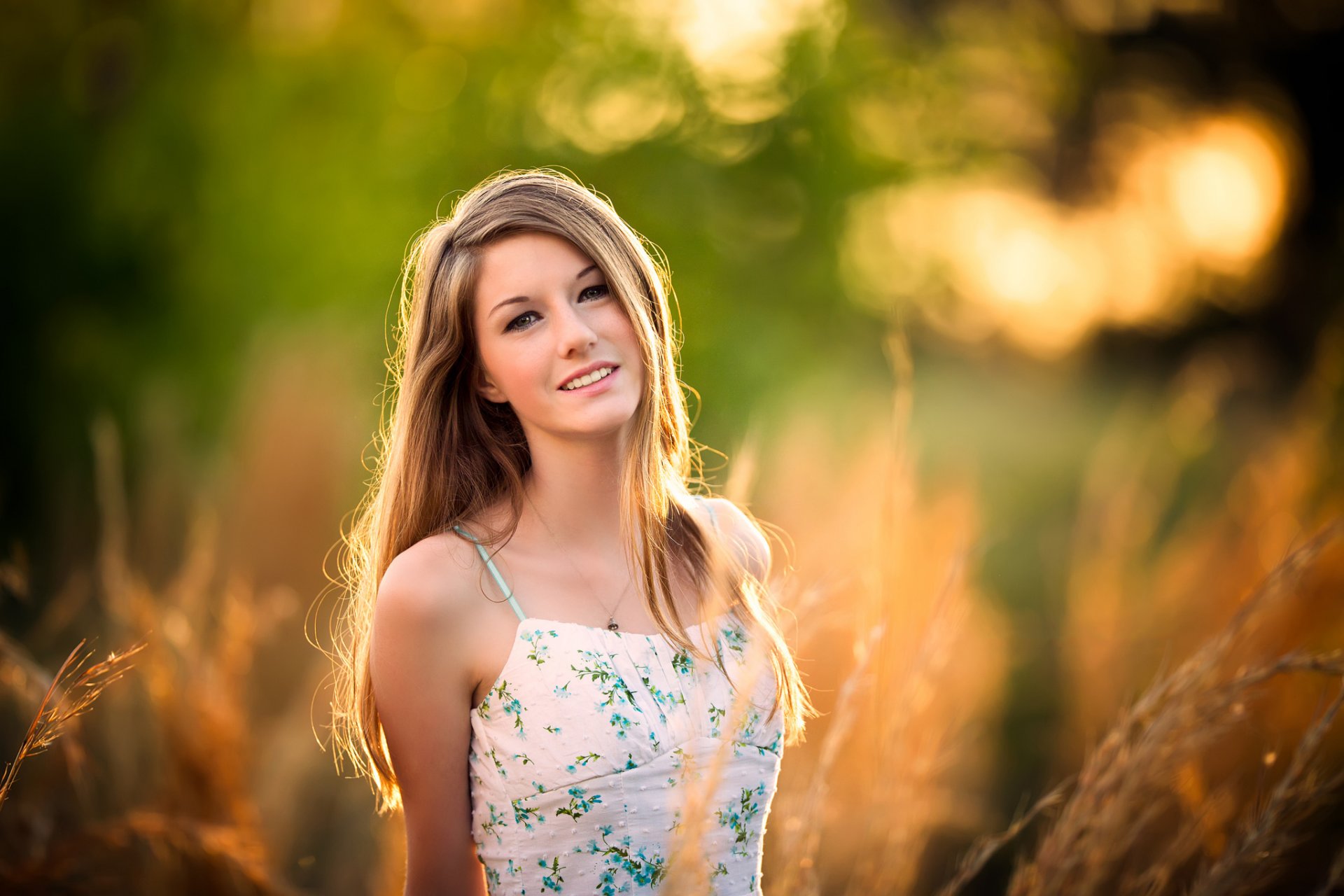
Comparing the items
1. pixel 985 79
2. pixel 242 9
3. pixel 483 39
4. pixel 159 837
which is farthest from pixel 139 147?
pixel 985 79

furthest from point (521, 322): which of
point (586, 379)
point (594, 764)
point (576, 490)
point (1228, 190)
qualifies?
point (1228, 190)

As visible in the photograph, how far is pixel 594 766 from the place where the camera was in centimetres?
146

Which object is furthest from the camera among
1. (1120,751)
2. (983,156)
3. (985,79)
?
(985,79)

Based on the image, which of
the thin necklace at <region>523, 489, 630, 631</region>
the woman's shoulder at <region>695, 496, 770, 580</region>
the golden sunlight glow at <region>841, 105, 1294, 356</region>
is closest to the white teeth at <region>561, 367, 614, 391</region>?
the thin necklace at <region>523, 489, 630, 631</region>

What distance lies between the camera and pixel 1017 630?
5309 millimetres

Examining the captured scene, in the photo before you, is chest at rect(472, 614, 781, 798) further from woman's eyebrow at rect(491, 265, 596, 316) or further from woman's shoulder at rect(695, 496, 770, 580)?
woman's eyebrow at rect(491, 265, 596, 316)

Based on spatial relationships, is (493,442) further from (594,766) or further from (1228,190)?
(1228,190)

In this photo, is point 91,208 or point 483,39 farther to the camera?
point 483,39

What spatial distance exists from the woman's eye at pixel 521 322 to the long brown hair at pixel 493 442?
8 centimetres

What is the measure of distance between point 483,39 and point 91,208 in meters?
1.77

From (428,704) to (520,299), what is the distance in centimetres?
63

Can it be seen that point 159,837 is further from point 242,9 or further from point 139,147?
point 242,9

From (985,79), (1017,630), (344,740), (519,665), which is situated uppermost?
(985,79)

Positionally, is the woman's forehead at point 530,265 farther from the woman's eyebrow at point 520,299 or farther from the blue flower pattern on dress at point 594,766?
the blue flower pattern on dress at point 594,766
